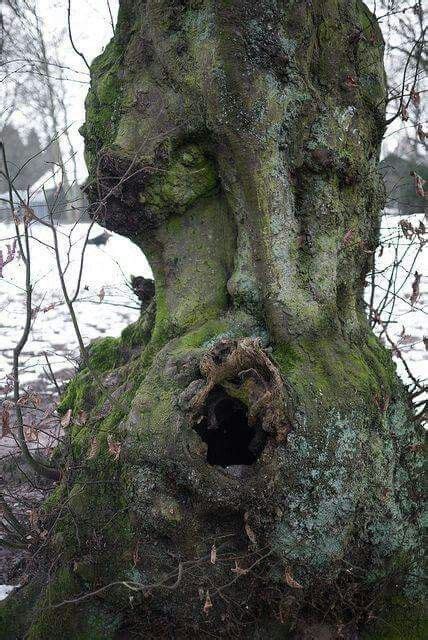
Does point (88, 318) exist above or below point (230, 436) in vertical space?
above

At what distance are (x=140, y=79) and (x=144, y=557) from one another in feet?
8.40

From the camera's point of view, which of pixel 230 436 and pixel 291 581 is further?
pixel 230 436

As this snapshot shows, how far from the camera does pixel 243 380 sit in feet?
8.84

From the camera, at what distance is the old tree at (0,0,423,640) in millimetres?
2748

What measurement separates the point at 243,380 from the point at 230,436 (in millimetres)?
509

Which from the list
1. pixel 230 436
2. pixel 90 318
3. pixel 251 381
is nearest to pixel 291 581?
pixel 230 436

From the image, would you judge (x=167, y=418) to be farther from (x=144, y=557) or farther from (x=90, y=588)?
(x=90, y=588)

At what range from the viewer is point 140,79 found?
3.35m

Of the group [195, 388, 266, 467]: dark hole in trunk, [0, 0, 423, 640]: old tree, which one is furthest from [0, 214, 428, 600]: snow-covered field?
[195, 388, 266, 467]: dark hole in trunk

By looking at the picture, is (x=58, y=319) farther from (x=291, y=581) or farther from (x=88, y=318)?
(x=291, y=581)

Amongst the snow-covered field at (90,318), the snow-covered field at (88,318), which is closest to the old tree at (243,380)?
the snow-covered field at (90,318)

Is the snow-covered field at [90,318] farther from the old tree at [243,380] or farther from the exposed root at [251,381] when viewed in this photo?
the exposed root at [251,381]

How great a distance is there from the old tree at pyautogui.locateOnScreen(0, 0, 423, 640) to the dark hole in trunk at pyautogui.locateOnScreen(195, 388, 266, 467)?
0.01 m

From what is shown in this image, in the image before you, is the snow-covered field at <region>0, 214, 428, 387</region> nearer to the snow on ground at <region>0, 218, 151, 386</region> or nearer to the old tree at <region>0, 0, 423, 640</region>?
the snow on ground at <region>0, 218, 151, 386</region>
